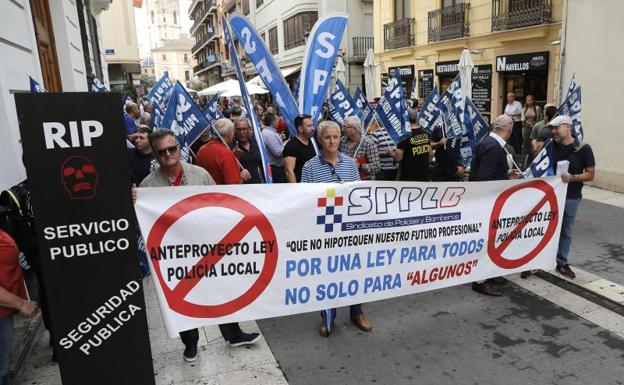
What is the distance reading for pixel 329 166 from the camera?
405 centimetres

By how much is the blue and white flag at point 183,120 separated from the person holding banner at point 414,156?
2.74 meters

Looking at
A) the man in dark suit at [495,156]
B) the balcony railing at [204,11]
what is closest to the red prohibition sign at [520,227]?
the man in dark suit at [495,156]

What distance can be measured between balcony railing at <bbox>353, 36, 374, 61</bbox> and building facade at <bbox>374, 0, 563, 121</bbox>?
6212mm

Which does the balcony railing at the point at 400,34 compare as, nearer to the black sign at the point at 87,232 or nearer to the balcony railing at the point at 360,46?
the balcony railing at the point at 360,46

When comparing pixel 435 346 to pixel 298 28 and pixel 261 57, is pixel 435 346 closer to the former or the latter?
pixel 261 57

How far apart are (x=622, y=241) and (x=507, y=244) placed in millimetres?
3187

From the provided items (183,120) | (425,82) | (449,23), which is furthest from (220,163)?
(425,82)

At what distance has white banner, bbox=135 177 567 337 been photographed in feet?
10.7

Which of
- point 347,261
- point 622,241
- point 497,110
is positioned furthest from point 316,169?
point 497,110

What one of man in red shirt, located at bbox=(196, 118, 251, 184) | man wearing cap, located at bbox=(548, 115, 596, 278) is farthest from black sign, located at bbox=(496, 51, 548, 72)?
man in red shirt, located at bbox=(196, 118, 251, 184)

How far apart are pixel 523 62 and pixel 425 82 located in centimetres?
544

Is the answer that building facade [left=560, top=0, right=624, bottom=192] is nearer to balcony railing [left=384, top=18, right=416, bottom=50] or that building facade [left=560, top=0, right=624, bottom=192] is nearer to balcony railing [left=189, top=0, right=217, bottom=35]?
balcony railing [left=384, top=18, right=416, bottom=50]

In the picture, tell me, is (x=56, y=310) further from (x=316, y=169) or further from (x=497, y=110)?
(x=497, y=110)

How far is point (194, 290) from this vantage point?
3.35 meters
